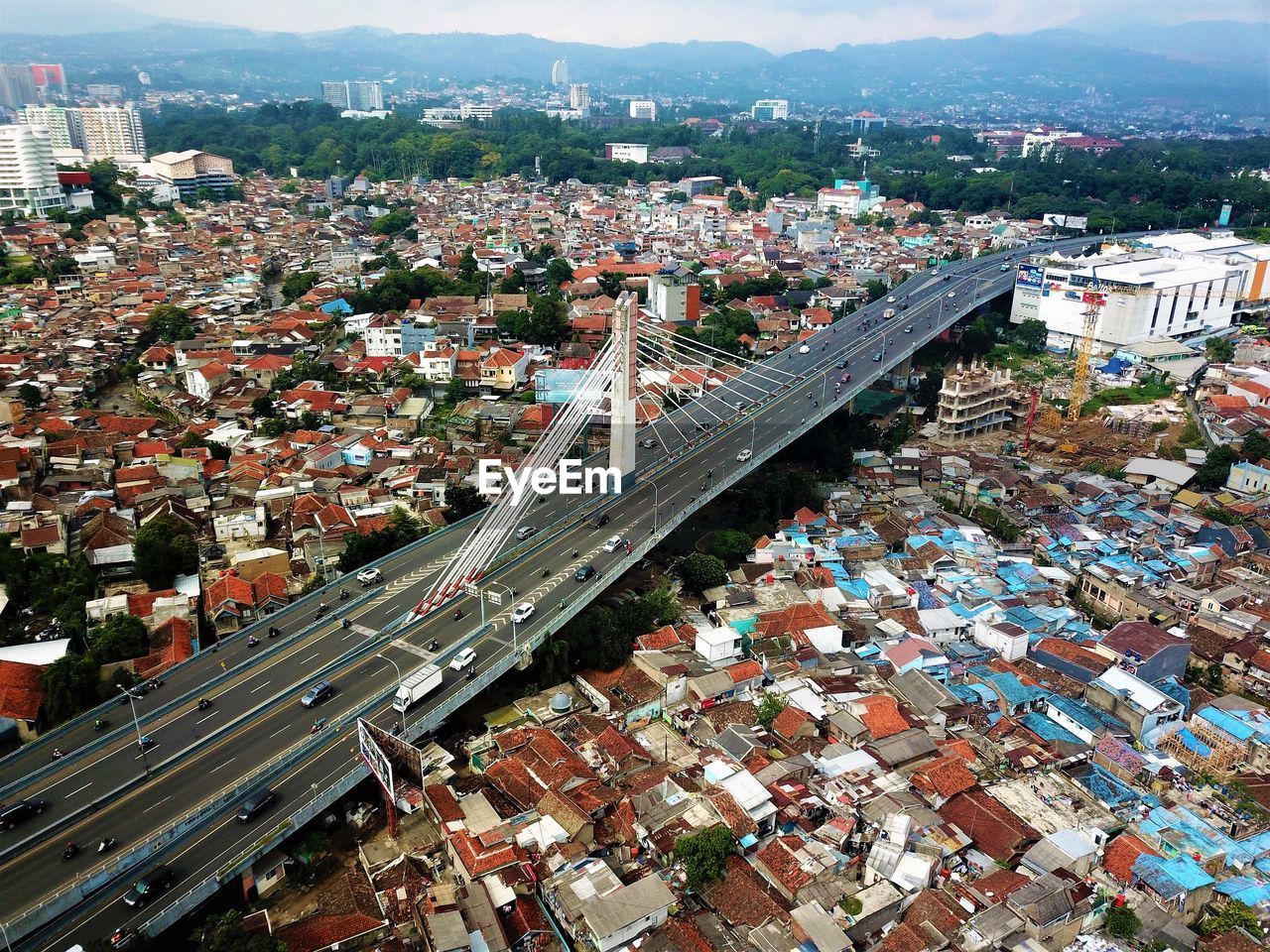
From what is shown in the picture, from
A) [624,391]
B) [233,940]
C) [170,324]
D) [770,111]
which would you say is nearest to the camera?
[233,940]

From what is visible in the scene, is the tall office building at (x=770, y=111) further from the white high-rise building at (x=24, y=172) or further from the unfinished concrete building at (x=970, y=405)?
the unfinished concrete building at (x=970, y=405)

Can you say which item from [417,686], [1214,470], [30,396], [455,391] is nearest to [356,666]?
[417,686]

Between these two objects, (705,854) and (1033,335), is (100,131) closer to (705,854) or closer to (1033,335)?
(1033,335)

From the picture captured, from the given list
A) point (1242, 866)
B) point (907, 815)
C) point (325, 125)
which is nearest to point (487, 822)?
point (907, 815)

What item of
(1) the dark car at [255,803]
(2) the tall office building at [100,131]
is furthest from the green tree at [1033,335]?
(2) the tall office building at [100,131]

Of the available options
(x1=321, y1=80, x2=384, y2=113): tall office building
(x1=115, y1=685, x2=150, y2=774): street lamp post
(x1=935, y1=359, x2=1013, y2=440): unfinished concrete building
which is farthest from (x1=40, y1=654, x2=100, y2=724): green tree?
(x1=321, y1=80, x2=384, y2=113): tall office building

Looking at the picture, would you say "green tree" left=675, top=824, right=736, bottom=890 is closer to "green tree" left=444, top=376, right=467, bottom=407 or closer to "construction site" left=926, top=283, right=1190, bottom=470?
"green tree" left=444, top=376, right=467, bottom=407
